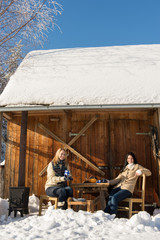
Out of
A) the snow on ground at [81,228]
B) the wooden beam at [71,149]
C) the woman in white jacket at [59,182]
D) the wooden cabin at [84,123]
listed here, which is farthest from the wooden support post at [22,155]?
the snow on ground at [81,228]

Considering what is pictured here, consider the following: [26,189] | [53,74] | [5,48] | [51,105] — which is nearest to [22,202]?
[26,189]

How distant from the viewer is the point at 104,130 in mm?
6375

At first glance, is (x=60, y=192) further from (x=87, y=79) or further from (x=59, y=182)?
(x=87, y=79)

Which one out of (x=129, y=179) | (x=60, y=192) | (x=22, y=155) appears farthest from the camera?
(x=22, y=155)

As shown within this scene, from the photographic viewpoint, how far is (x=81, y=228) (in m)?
3.31

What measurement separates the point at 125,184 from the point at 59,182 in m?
1.33

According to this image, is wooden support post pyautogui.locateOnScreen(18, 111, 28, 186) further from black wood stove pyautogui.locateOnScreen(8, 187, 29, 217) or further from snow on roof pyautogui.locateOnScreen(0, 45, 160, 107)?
snow on roof pyautogui.locateOnScreen(0, 45, 160, 107)

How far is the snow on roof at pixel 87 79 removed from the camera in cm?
524

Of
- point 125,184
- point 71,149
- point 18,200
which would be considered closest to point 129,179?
point 125,184

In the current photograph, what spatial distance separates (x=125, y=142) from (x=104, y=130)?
2.00ft

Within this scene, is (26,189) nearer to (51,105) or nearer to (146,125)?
(51,105)

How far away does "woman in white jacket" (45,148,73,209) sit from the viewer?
15.4 feet

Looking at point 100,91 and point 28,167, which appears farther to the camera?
point 28,167

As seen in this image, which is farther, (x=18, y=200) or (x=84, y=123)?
(x=84, y=123)
